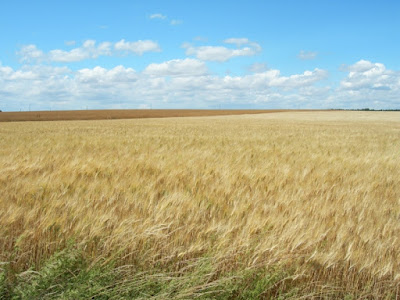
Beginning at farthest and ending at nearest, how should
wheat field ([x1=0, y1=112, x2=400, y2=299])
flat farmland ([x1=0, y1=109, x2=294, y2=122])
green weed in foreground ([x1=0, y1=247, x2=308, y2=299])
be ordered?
flat farmland ([x1=0, y1=109, x2=294, y2=122]), wheat field ([x1=0, y1=112, x2=400, y2=299]), green weed in foreground ([x1=0, y1=247, x2=308, y2=299])

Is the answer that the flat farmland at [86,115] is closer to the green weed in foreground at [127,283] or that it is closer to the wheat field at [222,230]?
the wheat field at [222,230]

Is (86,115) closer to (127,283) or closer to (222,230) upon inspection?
(222,230)

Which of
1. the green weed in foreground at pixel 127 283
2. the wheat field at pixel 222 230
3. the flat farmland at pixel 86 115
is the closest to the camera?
the green weed in foreground at pixel 127 283

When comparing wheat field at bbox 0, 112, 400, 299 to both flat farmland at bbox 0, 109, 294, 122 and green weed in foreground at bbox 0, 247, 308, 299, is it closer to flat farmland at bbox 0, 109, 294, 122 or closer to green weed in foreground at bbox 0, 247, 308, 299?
green weed in foreground at bbox 0, 247, 308, 299

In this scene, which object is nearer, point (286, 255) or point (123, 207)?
point (286, 255)

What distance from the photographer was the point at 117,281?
1649mm

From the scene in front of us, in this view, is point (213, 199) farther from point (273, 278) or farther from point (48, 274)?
point (48, 274)

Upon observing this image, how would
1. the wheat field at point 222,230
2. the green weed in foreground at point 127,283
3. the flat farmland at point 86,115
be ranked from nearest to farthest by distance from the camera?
the green weed in foreground at point 127,283, the wheat field at point 222,230, the flat farmland at point 86,115

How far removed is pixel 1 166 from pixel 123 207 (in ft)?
8.96

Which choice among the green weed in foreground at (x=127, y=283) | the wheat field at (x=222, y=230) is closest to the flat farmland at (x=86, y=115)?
the wheat field at (x=222, y=230)

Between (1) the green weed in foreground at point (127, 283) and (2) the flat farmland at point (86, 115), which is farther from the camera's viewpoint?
(2) the flat farmland at point (86, 115)

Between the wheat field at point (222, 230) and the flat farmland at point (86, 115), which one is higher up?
the flat farmland at point (86, 115)

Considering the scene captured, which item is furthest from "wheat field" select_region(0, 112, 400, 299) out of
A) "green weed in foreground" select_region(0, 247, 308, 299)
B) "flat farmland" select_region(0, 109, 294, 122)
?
"flat farmland" select_region(0, 109, 294, 122)

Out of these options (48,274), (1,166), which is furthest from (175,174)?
(1,166)
